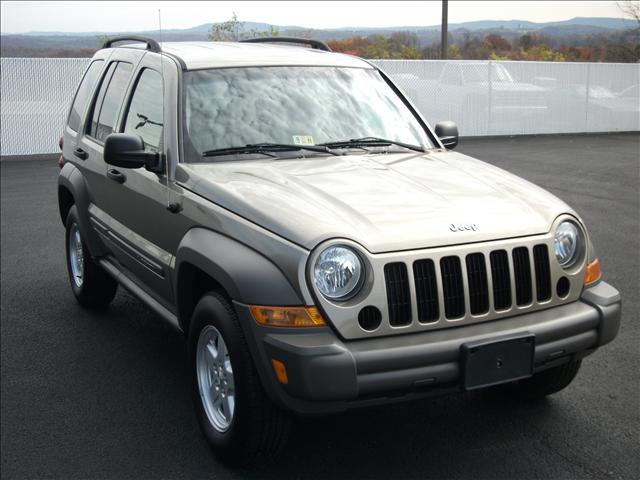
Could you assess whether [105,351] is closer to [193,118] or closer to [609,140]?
[193,118]

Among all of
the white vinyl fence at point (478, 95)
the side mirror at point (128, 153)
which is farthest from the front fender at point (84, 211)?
the white vinyl fence at point (478, 95)

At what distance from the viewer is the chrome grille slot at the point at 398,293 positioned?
3.57 m

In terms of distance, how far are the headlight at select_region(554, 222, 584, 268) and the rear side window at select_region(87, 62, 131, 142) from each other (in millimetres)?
3068

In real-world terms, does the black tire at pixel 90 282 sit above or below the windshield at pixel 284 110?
below

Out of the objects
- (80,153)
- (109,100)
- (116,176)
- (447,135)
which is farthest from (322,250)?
(80,153)

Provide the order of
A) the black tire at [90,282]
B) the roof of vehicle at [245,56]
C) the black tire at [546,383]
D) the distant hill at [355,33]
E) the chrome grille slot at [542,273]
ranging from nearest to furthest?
the chrome grille slot at [542,273] → the black tire at [546,383] → the roof of vehicle at [245,56] → the black tire at [90,282] → the distant hill at [355,33]

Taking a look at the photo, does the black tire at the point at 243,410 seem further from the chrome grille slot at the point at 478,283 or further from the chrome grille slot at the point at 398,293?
the chrome grille slot at the point at 478,283

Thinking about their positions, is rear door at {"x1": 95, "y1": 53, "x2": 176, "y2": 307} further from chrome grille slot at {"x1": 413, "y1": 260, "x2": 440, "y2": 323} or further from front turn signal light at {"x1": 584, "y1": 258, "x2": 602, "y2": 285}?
front turn signal light at {"x1": 584, "y1": 258, "x2": 602, "y2": 285}

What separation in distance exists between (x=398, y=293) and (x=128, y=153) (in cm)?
183

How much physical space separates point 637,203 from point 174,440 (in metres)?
8.93

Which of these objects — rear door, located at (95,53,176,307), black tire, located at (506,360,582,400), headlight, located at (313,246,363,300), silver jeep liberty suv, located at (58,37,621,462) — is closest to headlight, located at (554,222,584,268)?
silver jeep liberty suv, located at (58,37,621,462)

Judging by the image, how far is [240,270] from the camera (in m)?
3.71

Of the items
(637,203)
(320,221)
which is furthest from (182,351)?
(637,203)

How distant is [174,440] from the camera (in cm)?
435
